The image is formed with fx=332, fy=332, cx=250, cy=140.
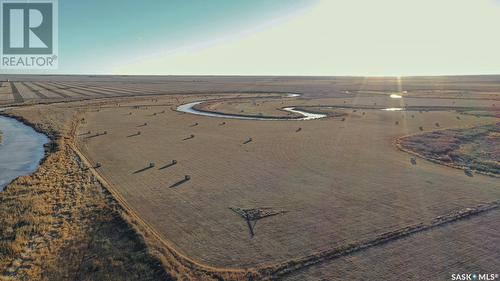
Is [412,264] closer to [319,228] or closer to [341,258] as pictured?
[341,258]

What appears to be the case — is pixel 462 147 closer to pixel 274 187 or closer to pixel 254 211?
pixel 274 187

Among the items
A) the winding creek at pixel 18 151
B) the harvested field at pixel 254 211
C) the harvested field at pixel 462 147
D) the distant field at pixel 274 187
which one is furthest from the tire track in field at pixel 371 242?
the winding creek at pixel 18 151

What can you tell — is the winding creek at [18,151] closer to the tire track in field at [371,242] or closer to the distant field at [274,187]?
the distant field at [274,187]

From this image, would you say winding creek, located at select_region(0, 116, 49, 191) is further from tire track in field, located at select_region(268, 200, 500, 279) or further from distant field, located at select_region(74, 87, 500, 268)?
tire track in field, located at select_region(268, 200, 500, 279)

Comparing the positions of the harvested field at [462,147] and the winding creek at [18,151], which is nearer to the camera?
the winding creek at [18,151]

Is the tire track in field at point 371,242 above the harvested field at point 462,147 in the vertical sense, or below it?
below

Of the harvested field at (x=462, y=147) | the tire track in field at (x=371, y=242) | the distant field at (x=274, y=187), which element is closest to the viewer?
the tire track in field at (x=371, y=242)
